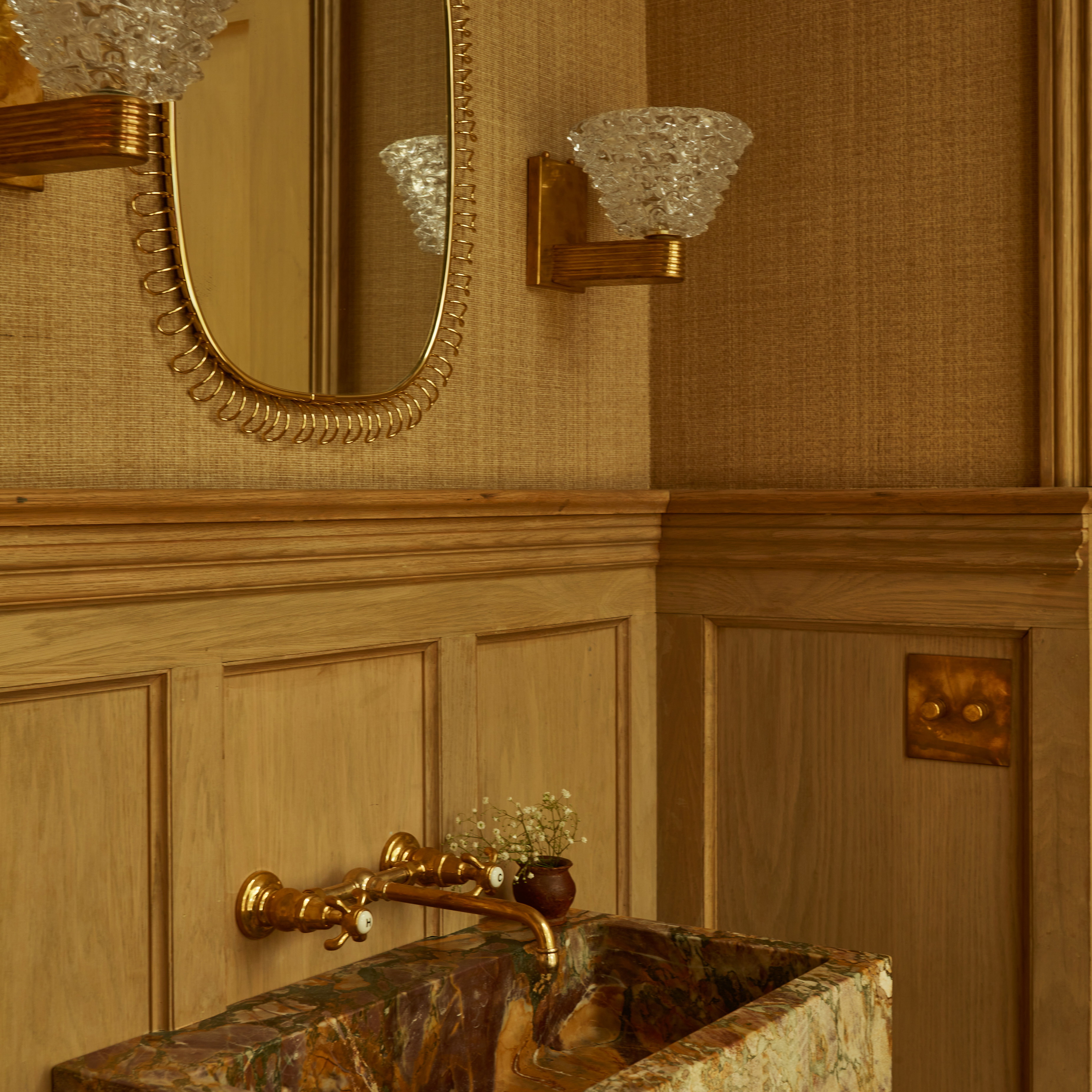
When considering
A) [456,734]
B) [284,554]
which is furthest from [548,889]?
[284,554]

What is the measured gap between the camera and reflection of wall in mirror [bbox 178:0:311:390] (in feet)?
4.42

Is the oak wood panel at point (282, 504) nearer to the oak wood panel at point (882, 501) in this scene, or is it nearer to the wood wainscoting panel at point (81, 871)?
the oak wood panel at point (882, 501)

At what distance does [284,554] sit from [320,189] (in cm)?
42

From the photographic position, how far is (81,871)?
4.09 ft

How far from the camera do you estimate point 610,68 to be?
204cm

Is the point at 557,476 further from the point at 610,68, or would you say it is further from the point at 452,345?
the point at 610,68

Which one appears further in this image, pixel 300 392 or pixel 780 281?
pixel 780 281

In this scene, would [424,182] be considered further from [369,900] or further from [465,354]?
[369,900]

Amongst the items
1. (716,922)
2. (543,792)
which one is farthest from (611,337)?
(716,922)

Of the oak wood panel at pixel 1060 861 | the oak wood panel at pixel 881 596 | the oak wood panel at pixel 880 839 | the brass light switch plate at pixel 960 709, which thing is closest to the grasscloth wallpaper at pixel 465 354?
the oak wood panel at pixel 881 596

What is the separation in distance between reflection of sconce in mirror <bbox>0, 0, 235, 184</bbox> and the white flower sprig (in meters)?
0.94

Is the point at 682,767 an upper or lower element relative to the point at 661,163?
lower

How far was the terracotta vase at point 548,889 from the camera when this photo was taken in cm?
167

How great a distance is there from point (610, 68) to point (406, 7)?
1.66ft
